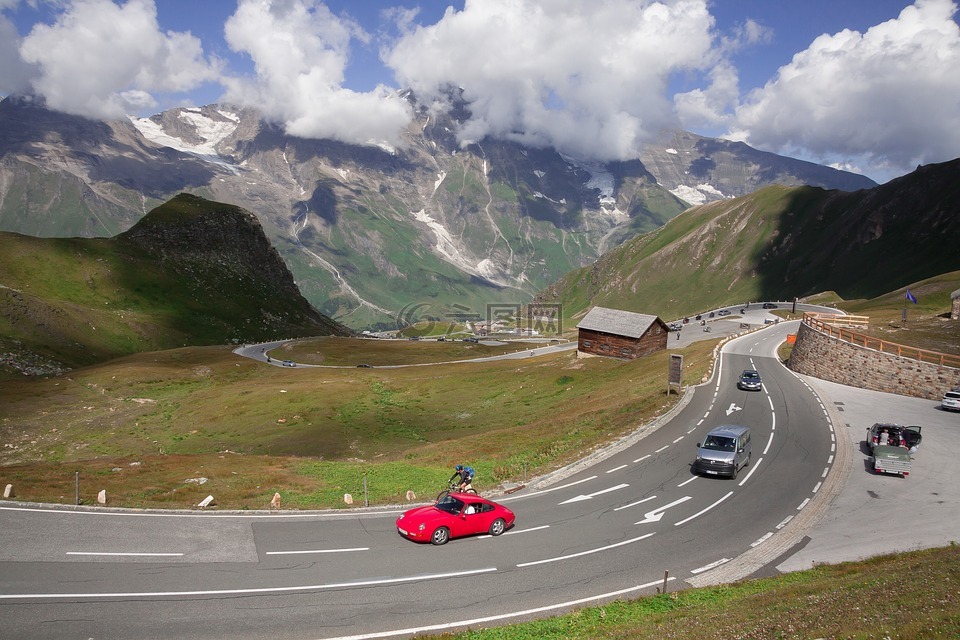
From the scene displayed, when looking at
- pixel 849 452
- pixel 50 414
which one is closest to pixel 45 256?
pixel 50 414

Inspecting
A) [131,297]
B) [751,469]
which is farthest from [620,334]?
[131,297]

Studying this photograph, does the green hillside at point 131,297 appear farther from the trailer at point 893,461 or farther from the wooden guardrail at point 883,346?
the wooden guardrail at point 883,346

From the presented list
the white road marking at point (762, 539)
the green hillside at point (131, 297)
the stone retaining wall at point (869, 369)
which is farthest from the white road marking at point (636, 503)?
the green hillside at point (131, 297)

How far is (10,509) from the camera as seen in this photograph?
80.6 ft

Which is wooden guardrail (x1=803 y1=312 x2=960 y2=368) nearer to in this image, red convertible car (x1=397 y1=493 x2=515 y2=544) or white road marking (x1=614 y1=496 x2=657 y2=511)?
white road marking (x1=614 y1=496 x2=657 y2=511)

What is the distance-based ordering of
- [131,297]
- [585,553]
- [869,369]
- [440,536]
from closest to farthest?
1. [585,553]
2. [440,536]
3. [869,369]
4. [131,297]

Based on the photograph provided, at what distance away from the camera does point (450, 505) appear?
25312mm

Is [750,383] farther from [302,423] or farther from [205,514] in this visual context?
[205,514]

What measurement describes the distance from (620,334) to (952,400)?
142 feet

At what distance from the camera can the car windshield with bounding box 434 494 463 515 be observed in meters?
25.1

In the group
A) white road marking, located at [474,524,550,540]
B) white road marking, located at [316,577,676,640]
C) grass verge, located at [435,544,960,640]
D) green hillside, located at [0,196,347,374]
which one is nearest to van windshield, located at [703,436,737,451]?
grass verge, located at [435,544,960,640]

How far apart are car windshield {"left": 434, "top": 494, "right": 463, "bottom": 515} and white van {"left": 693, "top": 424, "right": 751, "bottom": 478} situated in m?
16.3

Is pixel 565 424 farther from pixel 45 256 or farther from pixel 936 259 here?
pixel 936 259

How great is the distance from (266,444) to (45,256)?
13570 centimetres
